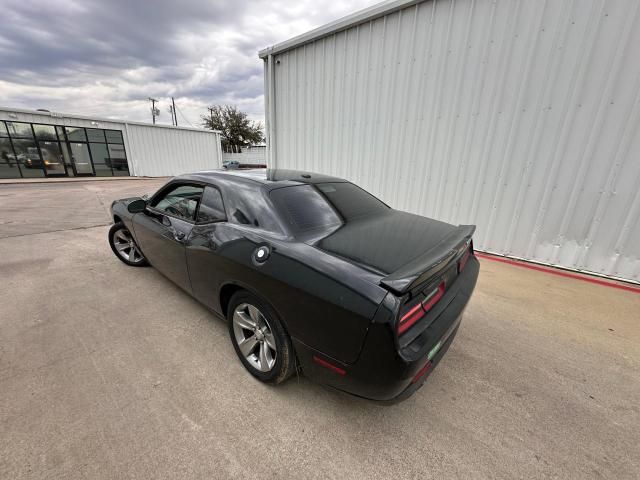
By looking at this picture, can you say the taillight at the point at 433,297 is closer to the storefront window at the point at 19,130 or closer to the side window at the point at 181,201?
the side window at the point at 181,201

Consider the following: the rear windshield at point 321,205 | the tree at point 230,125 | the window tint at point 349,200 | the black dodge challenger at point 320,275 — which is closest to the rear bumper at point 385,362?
the black dodge challenger at point 320,275

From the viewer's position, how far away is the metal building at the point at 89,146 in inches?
604

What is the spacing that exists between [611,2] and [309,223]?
184 inches

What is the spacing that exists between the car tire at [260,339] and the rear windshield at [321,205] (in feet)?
2.09

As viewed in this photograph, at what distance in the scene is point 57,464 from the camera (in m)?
1.42

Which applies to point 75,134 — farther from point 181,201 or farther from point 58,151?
point 181,201

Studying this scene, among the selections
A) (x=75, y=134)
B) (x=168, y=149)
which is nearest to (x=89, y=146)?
(x=75, y=134)

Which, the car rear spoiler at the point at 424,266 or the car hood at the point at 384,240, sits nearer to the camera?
the car rear spoiler at the point at 424,266

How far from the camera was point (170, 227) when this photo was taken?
268 centimetres

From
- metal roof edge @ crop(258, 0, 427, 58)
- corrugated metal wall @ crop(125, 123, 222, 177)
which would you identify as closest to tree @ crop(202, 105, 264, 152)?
corrugated metal wall @ crop(125, 123, 222, 177)

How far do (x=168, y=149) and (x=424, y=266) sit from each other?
2322 cm

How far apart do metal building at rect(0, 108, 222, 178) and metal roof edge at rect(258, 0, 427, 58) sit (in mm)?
16939

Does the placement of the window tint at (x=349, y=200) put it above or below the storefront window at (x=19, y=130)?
below

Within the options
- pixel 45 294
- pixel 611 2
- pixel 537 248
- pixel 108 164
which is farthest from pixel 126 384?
pixel 108 164
